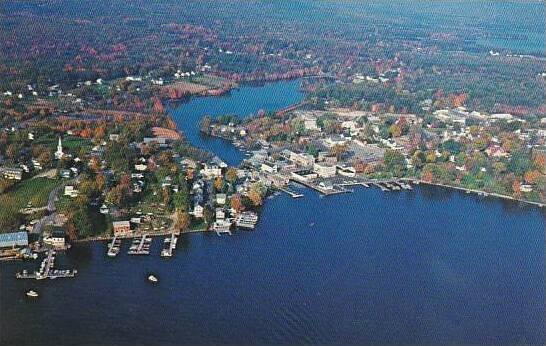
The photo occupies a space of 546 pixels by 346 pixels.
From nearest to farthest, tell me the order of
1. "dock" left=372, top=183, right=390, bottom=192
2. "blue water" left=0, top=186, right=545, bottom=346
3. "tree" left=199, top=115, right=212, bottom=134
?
"blue water" left=0, top=186, right=545, bottom=346
"dock" left=372, top=183, right=390, bottom=192
"tree" left=199, top=115, right=212, bottom=134

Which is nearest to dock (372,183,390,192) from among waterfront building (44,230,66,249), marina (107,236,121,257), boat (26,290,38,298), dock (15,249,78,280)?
marina (107,236,121,257)

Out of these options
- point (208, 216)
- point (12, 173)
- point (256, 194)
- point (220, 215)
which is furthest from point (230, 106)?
point (208, 216)

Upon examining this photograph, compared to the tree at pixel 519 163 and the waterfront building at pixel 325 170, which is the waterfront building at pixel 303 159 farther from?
the tree at pixel 519 163

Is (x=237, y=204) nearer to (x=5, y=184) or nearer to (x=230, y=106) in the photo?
(x=5, y=184)

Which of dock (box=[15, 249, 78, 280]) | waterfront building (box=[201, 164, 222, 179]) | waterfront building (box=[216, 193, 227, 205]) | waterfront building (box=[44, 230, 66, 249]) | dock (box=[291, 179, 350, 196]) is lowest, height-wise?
dock (box=[291, 179, 350, 196])

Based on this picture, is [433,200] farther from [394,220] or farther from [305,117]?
[305,117]

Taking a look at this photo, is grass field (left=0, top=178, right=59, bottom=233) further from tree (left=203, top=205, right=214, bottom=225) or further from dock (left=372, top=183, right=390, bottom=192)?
dock (left=372, top=183, right=390, bottom=192)
